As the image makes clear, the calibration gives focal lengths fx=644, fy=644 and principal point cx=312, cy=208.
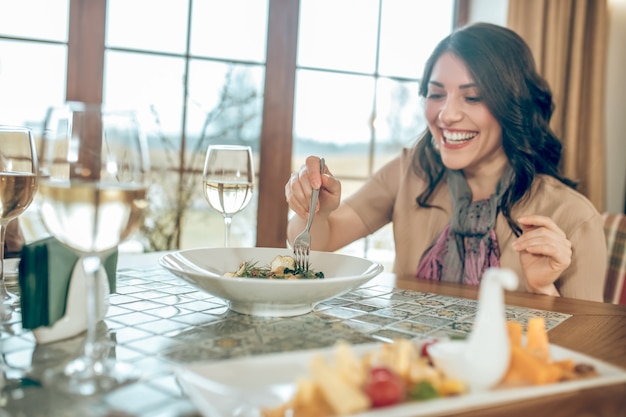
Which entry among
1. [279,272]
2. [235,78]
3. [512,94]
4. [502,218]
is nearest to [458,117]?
[512,94]

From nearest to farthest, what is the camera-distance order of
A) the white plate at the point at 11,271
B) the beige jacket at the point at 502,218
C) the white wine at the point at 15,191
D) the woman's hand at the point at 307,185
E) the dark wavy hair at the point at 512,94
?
the white wine at the point at 15,191 → the white plate at the point at 11,271 → the woman's hand at the point at 307,185 → the beige jacket at the point at 502,218 → the dark wavy hair at the point at 512,94

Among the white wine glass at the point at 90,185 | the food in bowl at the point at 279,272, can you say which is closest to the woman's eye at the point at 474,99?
the food in bowl at the point at 279,272

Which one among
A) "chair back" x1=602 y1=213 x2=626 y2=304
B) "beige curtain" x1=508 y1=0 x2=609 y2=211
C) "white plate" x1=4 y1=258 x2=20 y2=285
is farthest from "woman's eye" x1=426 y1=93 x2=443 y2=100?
"beige curtain" x1=508 y1=0 x2=609 y2=211

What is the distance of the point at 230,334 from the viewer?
76 centimetres

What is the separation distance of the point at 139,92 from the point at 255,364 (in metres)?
2.53

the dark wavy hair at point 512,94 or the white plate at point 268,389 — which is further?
the dark wavy hair at point 512,94

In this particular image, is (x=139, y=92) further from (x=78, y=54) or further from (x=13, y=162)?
(x=13, y=162)

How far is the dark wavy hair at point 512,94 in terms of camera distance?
1.75 meters

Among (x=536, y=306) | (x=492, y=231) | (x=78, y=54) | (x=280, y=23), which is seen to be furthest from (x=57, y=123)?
(x=280, y=23)

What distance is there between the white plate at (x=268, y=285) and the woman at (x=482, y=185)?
21.9 inches

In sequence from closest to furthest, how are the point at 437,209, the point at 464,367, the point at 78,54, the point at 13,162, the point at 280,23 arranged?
the point at 464,367, the point at 13,162, the point at 437,209, the point at 78,54, the point at 280,23

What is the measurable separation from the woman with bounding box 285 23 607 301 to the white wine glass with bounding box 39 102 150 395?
0.99 m

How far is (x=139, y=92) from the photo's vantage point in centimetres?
289

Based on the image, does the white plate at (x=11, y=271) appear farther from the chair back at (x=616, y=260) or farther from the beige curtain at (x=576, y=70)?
the beige curtain at (x=576, y=70)
